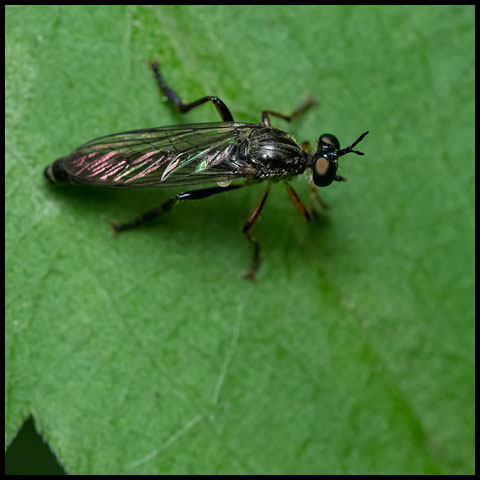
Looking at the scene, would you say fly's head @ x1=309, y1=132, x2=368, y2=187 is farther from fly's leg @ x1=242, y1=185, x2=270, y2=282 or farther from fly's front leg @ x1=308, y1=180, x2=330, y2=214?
fly's leg @ x1=242, y1=185, x2=270, y2=282

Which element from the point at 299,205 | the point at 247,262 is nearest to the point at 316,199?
the point at 299,205

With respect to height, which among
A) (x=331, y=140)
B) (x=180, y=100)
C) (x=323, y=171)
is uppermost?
(x=180, y=100)

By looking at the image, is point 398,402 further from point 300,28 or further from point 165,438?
point 300,28

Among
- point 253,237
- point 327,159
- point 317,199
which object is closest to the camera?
point 327,159

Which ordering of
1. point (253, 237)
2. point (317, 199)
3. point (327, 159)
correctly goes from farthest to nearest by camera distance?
point (317, 199) → point (253, 237) → point (327, 159)

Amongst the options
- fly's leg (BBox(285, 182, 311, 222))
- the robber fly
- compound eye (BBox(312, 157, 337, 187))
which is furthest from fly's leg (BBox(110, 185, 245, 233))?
compound eye (BBox(312, 157, 337, 187))

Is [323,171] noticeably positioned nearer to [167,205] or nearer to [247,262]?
[247,262]
